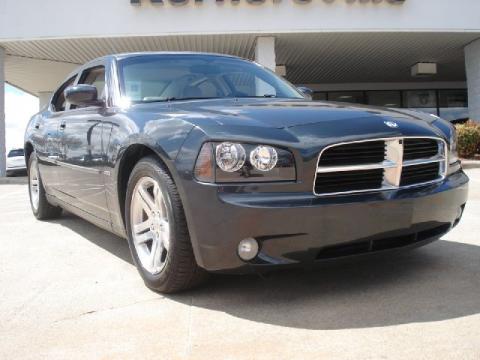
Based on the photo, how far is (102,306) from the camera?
275cm

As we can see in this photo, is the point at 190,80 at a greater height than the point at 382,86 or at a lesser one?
lesser

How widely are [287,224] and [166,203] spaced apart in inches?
26.4

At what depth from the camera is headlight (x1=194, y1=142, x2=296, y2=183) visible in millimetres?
2434

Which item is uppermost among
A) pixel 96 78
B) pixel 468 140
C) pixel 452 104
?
pixel 96 78

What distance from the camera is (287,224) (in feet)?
7.82

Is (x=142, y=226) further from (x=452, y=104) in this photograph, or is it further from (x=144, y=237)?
(x=452, y=104)

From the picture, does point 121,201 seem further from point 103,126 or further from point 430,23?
point 430,23

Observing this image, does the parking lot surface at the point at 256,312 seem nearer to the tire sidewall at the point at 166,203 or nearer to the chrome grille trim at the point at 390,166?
the tire sidewall at the point at 166,203

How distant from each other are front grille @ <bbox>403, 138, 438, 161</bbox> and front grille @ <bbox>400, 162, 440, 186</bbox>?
0.06 metres

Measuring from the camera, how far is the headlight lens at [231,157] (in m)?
2.44

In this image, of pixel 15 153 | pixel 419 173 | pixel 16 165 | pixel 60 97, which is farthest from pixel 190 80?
pixel 15 153

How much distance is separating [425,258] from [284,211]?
150 cm

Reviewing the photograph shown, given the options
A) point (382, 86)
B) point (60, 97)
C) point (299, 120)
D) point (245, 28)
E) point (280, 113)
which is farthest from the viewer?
point (382, 86)

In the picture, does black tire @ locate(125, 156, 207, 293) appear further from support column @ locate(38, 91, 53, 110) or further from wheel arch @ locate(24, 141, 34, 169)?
support column @ locate(38, 91, 53, 110)
